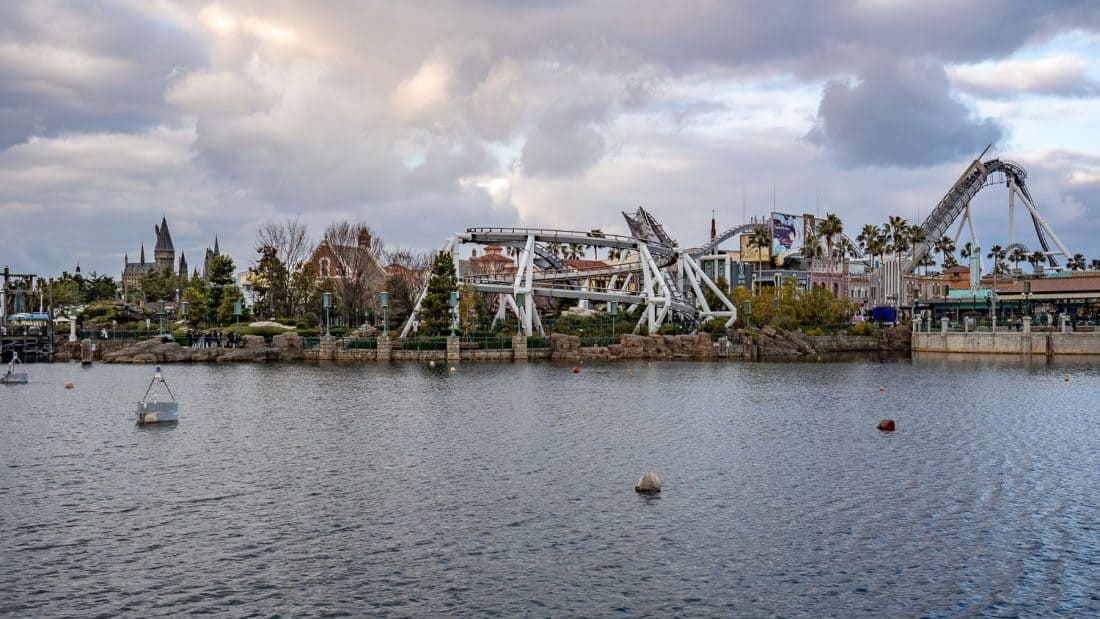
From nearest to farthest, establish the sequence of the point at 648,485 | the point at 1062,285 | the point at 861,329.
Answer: the point at 648,485
the point at 1062,285
the point at 861,329

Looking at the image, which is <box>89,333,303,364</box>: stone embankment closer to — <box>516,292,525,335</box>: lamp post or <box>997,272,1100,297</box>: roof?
<box>516,292,525,335</box>: lamp post

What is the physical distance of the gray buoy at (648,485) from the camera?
2709cm

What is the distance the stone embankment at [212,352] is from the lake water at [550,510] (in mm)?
38522

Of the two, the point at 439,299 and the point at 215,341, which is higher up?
the point at 439,299

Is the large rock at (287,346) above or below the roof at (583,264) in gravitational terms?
below

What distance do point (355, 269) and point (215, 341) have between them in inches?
1043

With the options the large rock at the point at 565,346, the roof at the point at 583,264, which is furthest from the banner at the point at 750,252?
the large rock at the point at 565,346

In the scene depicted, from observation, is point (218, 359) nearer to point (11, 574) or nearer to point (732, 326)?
point (732, 326)

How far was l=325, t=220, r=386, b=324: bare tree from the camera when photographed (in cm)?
10912

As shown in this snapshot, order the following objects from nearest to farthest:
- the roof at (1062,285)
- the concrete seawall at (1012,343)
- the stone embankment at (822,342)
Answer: the concrete seawall at (1012,343)
the stone embankment at (822,342)
the roof at (1062,285)

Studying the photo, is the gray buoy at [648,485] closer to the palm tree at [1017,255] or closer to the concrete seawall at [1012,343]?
the concrete seawall at [1012,343]

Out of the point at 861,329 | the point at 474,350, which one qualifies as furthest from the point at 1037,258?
the point at 474,350

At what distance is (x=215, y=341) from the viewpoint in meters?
88.9

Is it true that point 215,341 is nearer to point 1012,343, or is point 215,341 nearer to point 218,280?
point 218,280
